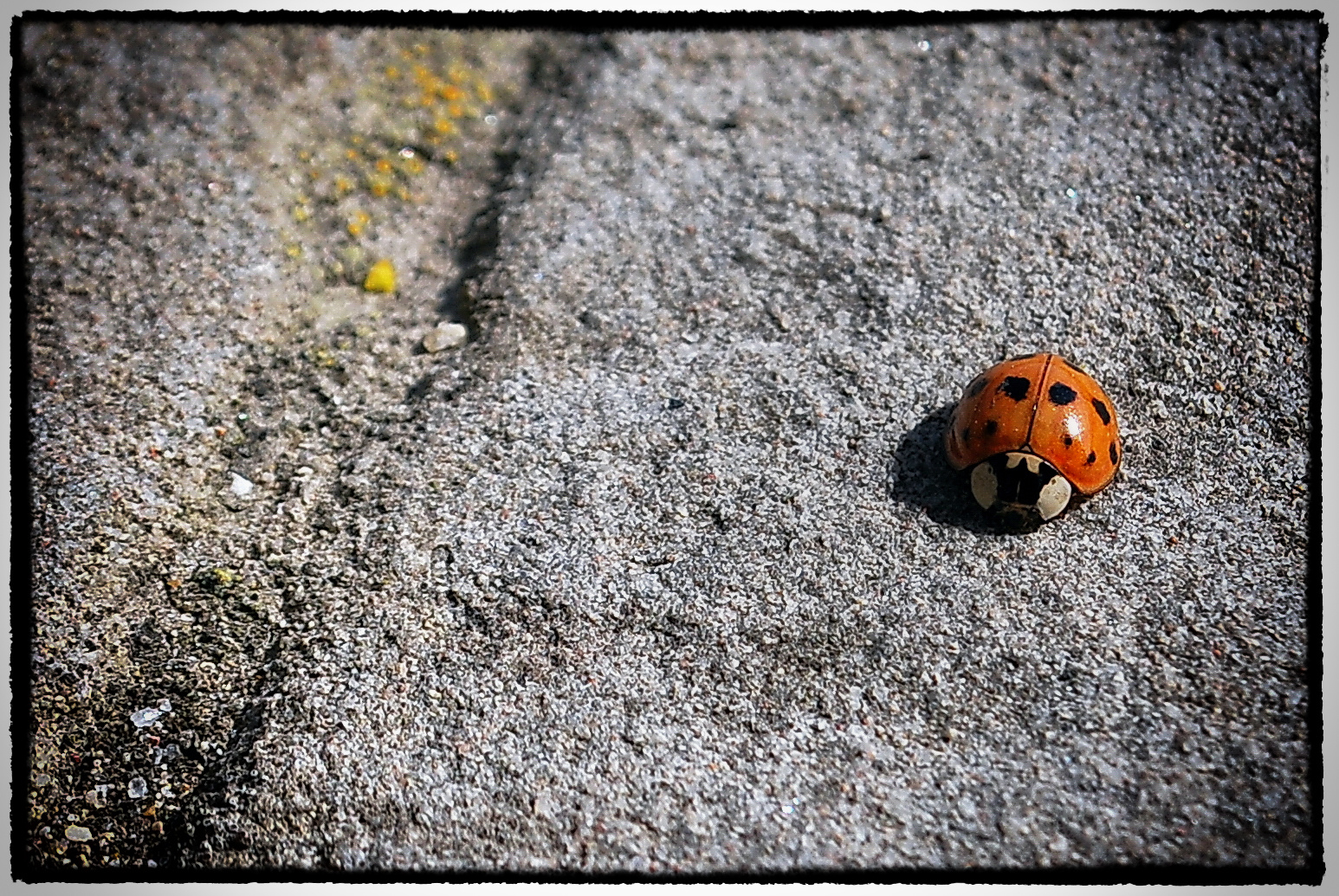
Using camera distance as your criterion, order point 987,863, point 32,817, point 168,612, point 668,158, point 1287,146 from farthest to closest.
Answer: point 668,158
point 1287,146
point 168,612
point 32,817
point 987,863

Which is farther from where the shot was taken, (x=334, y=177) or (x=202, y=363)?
(x=334, y=177)

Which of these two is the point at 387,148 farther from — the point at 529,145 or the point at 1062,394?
the point at 1062,394

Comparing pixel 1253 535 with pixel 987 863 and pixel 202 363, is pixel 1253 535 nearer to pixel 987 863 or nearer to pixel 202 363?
pixel 987 863

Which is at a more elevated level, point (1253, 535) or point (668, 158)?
point (668, 158)

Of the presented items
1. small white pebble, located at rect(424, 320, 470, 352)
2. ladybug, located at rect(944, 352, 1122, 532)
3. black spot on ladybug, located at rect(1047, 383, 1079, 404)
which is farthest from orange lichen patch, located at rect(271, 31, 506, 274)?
black spot on ladybug, located at rect(1047, 383, 1079, 404)

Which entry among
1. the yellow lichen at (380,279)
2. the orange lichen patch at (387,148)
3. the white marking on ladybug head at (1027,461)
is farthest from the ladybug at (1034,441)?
the orange lichen patch at (387,148)

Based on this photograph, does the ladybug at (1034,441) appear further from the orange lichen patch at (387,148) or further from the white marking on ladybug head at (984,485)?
the orange lichen patch at (387,148)

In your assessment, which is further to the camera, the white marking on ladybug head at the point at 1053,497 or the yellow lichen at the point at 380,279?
the yellow lichen at the point at 380,279

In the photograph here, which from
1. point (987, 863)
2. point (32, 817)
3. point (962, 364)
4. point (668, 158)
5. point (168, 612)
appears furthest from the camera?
point (668, 158)

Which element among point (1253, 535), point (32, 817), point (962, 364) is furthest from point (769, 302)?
point (32, 817)
